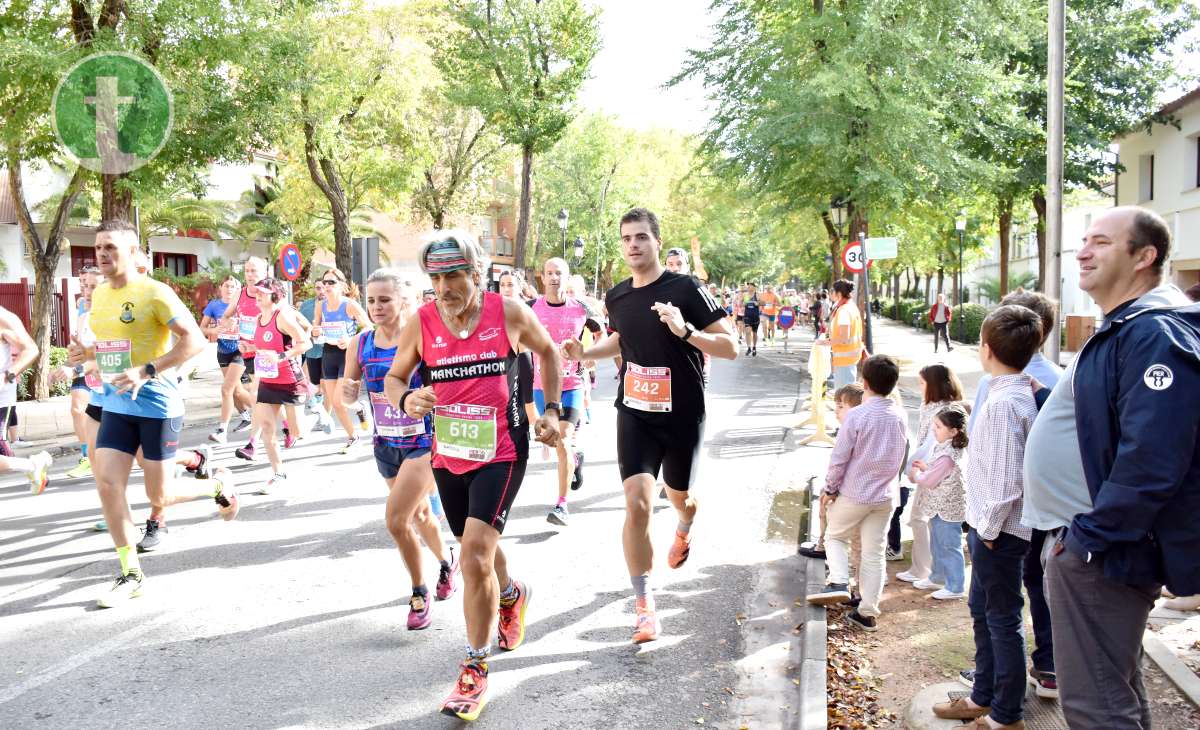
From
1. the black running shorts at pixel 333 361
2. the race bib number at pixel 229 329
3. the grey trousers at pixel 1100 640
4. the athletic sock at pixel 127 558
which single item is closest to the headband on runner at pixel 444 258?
the grey trousers at pixel 1100 640

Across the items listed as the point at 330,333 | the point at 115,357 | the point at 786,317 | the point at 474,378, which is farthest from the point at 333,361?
the point at 786,317

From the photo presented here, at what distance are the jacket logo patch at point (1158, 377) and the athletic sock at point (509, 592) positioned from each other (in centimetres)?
301

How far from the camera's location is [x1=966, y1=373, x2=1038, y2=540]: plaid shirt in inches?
138

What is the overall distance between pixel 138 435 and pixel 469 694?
3.08m

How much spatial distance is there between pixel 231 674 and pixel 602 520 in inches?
138

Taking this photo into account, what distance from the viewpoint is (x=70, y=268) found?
3703 cm

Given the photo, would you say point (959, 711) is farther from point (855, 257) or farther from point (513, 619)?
point (855, 257)

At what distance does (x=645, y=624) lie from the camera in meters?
4.81

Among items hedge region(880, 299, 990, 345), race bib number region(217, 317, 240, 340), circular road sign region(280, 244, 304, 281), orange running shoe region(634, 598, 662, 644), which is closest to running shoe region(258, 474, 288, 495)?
race bib number region(217, 317, 240, 340)

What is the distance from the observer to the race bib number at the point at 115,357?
5.69 m

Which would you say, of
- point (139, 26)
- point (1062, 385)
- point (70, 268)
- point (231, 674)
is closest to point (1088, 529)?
point (1062, 385)

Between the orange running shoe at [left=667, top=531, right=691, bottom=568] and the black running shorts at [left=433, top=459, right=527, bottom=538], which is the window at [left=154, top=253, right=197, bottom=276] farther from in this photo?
the black running shorts at [left=433, top=459, right=527, bottom=538]

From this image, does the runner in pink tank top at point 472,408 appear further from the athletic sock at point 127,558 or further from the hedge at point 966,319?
the hedge at point 966,319

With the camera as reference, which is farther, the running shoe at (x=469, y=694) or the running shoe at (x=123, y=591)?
the running shoe at (x=123, y=591)
